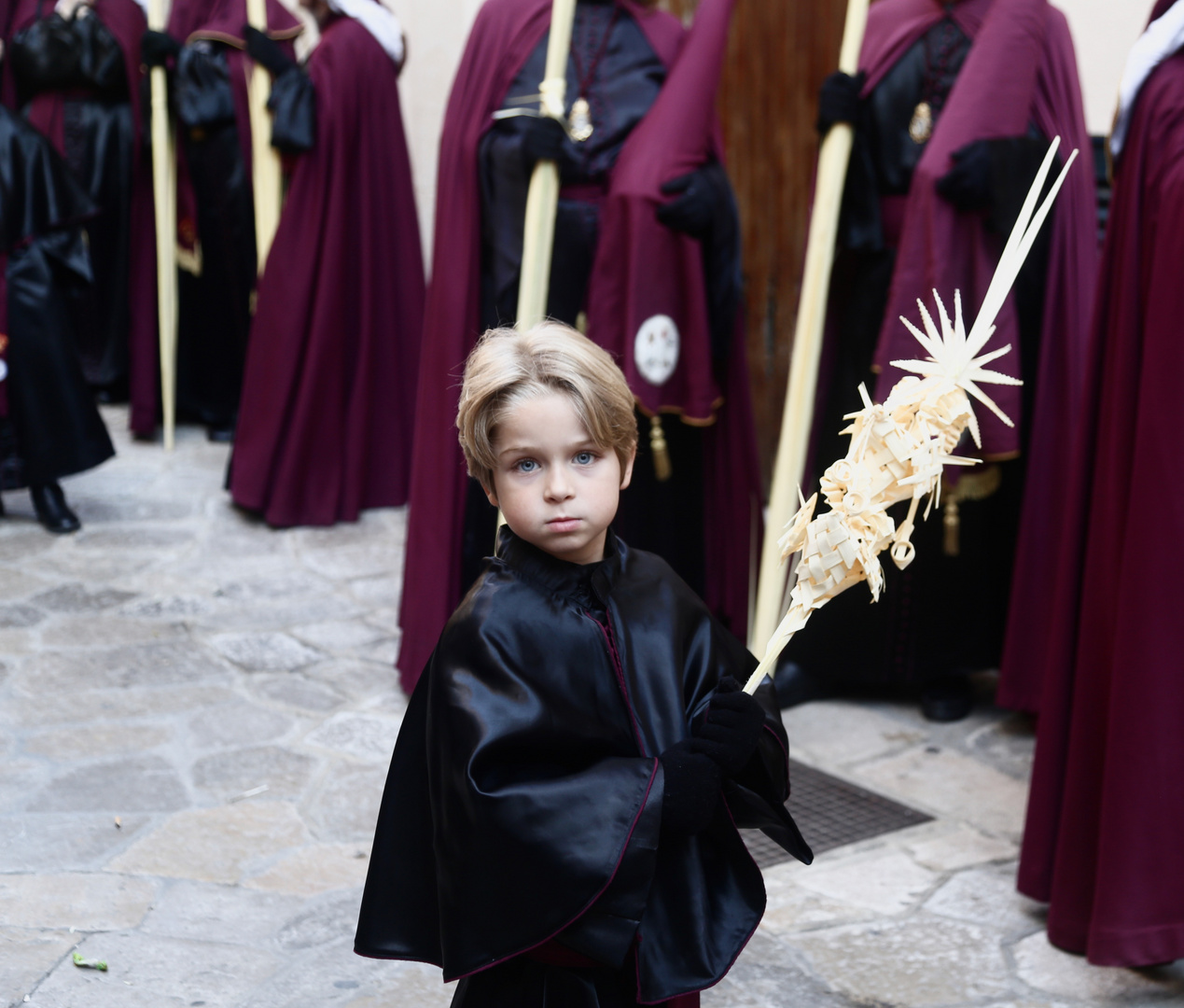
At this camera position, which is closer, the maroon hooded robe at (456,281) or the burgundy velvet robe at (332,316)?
the maroon hooded robe at (456,281)

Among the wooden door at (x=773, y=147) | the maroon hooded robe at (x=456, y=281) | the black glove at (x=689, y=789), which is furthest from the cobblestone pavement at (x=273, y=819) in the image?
the wooden door at (x=773, y=147)

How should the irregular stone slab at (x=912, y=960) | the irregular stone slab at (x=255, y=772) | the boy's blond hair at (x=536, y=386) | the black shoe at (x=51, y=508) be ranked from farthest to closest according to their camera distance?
the black shoe at (x=51, y=508)
the irregular stone slab at (x=255, y=772)
the irregular stone slab at (x=912, y=960)
the boy's blond hair at (x=536, y=386)

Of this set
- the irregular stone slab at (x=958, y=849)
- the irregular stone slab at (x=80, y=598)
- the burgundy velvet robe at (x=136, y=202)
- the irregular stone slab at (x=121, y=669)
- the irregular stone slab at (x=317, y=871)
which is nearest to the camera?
the irregular stone slab at (x=317, y=871)

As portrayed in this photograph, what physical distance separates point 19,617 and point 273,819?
1.92 metres

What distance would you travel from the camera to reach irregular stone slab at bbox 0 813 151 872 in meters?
3.03

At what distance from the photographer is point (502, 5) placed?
Answer: 158 inches

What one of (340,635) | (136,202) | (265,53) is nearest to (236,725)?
(340,635)

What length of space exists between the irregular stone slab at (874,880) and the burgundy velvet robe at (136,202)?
503 cm

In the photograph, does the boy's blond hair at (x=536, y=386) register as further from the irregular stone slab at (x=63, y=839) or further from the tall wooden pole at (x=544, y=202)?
the irregular stone slab at (x=63, y=839)

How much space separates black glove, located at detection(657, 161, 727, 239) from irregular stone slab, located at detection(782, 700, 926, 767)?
54.8 inches

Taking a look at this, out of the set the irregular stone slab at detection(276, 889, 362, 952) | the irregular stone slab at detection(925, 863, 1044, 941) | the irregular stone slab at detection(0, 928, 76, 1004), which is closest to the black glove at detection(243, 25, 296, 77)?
the irregular stone slab at detection(276, 889, 362, 952)

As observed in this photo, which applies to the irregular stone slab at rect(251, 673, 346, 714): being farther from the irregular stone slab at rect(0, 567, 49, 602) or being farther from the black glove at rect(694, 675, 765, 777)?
the black glove at rect(694, 675, 765, 777)

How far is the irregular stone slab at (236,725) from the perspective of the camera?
12.5ft

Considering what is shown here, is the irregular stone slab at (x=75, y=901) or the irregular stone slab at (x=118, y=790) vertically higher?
the irregular stone slab at (x=75, y=901)
